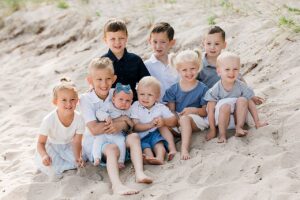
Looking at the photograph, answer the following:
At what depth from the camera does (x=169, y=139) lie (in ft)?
14.1

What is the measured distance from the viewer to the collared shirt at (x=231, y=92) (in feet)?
14.1

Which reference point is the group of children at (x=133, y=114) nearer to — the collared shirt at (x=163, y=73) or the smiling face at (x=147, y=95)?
the smiling face at (x=147, y=95)

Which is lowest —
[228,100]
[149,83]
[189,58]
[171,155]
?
[171,155]

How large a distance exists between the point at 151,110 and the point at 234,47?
1.84 metres

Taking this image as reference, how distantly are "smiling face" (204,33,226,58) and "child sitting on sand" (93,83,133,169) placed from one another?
34.8 inches

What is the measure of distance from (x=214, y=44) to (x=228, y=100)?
2.21 ft

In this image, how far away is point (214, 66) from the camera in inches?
187

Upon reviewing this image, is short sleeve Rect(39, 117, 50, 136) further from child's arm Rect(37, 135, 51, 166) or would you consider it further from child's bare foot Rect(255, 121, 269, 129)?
child's bare foot Rect(255, 121, 269, 129)

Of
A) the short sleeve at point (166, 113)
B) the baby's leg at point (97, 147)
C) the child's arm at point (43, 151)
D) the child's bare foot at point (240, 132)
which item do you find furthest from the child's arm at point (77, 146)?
the child's bare foot at point (240, 132)

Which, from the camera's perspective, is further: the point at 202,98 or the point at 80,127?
the point at 202,98

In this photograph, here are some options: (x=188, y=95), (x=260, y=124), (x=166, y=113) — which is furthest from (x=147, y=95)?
(x=260, y=124)

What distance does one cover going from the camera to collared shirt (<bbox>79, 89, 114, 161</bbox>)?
13.9ft

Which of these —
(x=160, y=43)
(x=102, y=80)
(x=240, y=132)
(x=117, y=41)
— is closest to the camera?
(x=240, y=132)

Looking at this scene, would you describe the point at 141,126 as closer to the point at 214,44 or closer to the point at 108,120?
the point at 108,120
